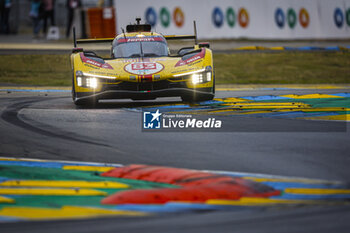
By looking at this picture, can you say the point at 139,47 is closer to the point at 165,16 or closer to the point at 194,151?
the point at 194,151

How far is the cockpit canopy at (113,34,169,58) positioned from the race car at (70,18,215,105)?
0.08m

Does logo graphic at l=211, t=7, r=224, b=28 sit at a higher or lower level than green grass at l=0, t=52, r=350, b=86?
higher

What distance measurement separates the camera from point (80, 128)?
8812 millimetres

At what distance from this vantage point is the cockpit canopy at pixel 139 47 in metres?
12.0

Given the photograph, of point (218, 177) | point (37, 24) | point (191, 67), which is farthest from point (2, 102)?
point (37, 24)

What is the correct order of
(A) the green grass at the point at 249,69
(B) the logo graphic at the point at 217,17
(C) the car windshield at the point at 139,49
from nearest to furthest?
(C) the car windshield at the point at 139,49
(A) the green grass at the point at 249,69
(B) the logo graphic at the point at 217,17

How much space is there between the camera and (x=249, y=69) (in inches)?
755

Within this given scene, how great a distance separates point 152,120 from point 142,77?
1630mm

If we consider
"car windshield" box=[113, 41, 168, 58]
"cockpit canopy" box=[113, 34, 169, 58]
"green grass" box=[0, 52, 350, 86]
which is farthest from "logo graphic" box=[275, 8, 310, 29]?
"car windshield" box=[113, 41, 168, 58]

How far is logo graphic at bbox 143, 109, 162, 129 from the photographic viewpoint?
896 cm

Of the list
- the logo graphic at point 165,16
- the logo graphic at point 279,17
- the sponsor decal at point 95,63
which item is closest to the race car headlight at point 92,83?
the sponsor decal at point 95,63

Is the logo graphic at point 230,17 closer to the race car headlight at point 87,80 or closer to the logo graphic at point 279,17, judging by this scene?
the logo graphic at point 279,17

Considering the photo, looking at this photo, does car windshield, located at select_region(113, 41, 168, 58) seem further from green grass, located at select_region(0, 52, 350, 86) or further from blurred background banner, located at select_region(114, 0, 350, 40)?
blurred background banner, located at select_region(114, 0, 350, 40)

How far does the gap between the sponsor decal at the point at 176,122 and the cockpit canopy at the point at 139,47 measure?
218cm
